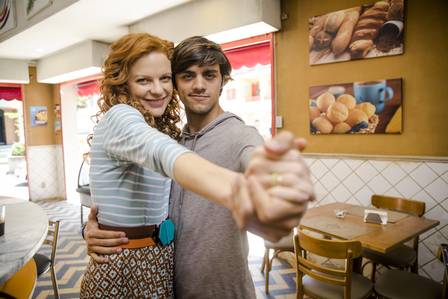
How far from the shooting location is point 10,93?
22.5ft

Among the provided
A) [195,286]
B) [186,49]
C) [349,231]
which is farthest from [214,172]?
[349,231]

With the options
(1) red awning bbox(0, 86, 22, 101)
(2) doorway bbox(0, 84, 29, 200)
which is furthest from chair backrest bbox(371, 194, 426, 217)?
(1) red awning bbox(0, 86, 22, 101)

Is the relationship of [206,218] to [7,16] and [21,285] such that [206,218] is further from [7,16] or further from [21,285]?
[7,16]

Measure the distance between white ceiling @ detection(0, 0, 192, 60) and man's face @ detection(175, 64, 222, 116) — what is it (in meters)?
2.97

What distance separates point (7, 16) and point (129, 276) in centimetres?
520

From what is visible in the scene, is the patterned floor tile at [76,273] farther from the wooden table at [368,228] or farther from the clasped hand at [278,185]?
the clasped hand at [278,185]

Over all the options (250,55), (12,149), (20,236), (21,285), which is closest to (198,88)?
(20,236)

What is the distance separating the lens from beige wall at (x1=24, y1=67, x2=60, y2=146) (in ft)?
22.9

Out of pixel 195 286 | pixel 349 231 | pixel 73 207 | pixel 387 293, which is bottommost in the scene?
pixel 73 207

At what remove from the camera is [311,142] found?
346 centimetres

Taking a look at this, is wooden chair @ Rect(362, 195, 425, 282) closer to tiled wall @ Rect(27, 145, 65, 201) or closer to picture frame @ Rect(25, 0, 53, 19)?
picture frame @ Rect(25, 0, 53, 19)

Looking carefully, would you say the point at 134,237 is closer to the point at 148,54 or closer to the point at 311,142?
the point at 148,54

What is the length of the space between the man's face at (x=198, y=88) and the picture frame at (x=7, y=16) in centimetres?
451

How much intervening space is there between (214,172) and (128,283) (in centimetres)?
63
